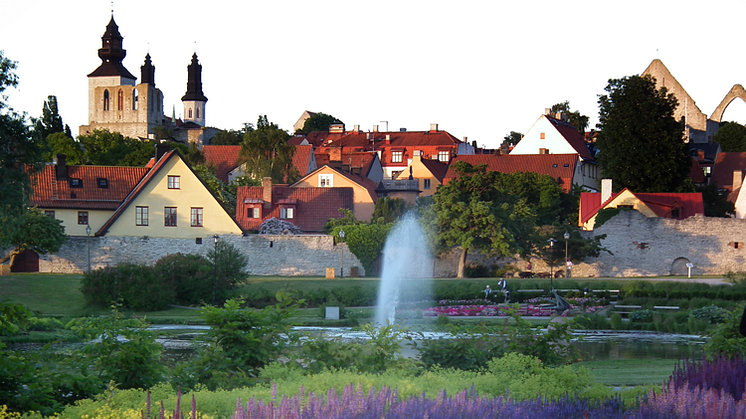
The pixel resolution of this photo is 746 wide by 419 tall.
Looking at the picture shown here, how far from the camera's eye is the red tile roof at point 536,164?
7044cm

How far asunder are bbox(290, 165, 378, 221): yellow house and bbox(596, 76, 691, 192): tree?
57.7ft

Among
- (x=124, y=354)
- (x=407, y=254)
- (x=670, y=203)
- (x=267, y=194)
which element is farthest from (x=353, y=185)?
(x=124, y=354)

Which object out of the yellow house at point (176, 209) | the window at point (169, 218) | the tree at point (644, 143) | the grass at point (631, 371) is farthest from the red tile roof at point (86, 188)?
the grass at point (631, 371)

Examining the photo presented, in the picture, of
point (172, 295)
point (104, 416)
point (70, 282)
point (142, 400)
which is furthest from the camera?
point (70, 282)

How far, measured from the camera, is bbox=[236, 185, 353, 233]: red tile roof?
53031 millimetres

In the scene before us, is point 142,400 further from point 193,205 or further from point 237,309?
point 193,205

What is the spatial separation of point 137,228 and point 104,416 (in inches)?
1685

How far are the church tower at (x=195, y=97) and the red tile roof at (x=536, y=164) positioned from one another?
10197 cm

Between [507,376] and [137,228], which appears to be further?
[137,228]

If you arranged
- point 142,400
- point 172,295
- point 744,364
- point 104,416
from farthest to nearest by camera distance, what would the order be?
point 172,295 → point 744,364 → point 142,400 → point 104,416

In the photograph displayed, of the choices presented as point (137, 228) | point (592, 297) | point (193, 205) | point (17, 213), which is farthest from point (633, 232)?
point (17, 213)

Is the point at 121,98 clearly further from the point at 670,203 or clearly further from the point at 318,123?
the point at 670,203

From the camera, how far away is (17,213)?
31.1m

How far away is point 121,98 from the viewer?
503 ft
